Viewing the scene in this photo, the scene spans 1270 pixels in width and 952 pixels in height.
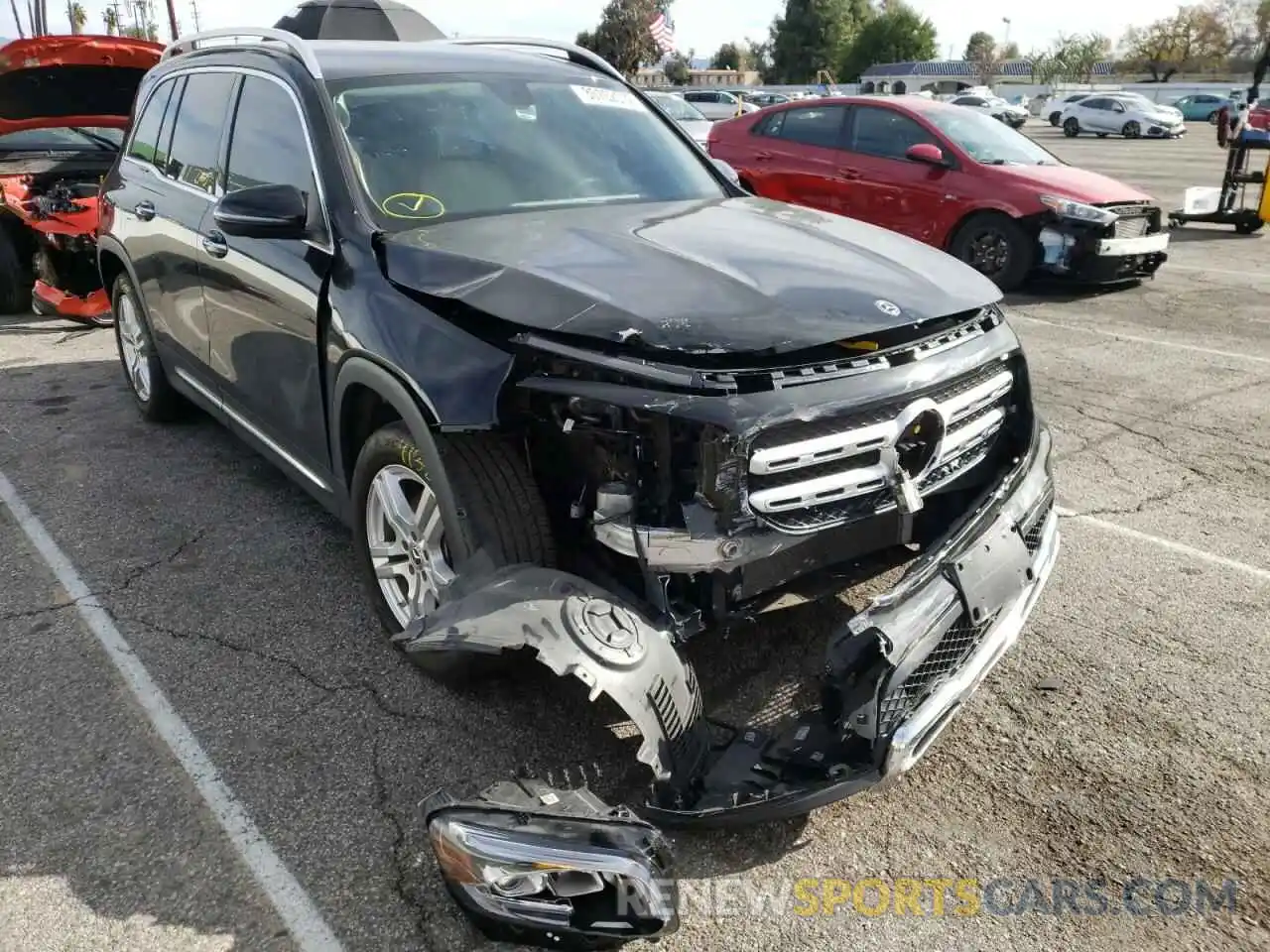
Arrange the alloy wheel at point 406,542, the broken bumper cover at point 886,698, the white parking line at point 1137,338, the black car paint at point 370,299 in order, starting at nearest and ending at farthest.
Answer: the broken bumper cover at point 886,698 < the black car paint at point 370,299 < the alloy wheel at point 406,542 < the white parking line at point 1137,338

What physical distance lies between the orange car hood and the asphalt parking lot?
4534mm

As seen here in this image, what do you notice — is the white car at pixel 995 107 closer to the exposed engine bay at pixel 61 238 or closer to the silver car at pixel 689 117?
the silver car at pixel 689 117

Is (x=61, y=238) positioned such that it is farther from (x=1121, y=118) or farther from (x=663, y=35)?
(x=1121, y=118)

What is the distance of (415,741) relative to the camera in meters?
3.03

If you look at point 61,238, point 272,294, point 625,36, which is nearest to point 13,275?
point 61,238

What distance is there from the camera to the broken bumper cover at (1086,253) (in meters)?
8.98

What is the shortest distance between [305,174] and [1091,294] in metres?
8.03

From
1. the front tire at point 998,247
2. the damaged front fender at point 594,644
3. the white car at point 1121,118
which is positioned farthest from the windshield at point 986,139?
the white car at point 1121,118

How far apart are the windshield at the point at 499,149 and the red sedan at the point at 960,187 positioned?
19.0ft

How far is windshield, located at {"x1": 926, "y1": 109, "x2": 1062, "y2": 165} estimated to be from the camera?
31.7 ft

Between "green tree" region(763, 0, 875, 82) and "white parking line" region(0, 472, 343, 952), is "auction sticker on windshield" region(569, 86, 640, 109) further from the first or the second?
"green tree" region(763, 0, 875, 82)

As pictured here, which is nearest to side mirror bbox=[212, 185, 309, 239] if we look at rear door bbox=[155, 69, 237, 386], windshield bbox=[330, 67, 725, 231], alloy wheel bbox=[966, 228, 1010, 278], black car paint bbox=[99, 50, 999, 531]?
black car paint bbox=[99, 50, 999, 531]

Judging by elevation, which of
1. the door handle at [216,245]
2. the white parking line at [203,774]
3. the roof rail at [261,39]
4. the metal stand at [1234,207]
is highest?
the roof rail at [261,39]

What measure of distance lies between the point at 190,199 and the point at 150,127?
1.13 m
